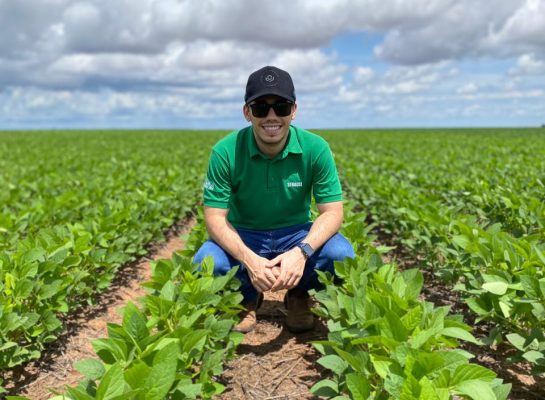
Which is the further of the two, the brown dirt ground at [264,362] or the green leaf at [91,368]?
the brown dirt ground at [264,362]

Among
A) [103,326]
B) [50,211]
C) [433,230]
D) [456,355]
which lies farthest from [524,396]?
[50,211]

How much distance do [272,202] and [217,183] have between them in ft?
1.45

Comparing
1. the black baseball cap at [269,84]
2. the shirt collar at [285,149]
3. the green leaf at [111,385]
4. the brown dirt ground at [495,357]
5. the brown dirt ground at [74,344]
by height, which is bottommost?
the brown dirt ground at [74,344]

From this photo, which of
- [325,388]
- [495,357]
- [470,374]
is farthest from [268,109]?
[495,357]

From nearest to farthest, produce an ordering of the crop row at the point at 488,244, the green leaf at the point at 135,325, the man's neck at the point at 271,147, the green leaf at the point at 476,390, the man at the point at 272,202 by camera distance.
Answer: the green leaf at the point at 476,390
the green leaf at the point at 135,325
the crop row at the point at 488,244
the man at the point at 272,202
the man's neck at the point at 271,147

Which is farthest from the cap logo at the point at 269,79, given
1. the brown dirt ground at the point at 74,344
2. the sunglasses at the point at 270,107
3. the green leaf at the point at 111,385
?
the green leaf at the point at 111,385

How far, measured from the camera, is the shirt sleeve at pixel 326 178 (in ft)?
11.5

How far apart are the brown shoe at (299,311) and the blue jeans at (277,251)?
0.08 metres

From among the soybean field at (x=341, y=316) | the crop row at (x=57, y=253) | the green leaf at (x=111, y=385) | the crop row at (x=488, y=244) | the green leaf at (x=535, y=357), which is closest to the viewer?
the green leaf at (x=111, y=385)

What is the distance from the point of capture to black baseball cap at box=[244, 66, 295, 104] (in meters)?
3.11

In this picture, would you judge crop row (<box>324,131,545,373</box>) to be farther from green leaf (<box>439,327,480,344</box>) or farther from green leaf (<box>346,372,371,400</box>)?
green leaf (<box>346,372,371,400</box>)

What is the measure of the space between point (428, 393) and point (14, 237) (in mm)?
4199

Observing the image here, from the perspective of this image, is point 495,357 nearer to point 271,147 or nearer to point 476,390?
point 476,390

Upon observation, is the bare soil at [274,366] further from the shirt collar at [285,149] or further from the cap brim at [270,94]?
the cap brim at [270,94]
